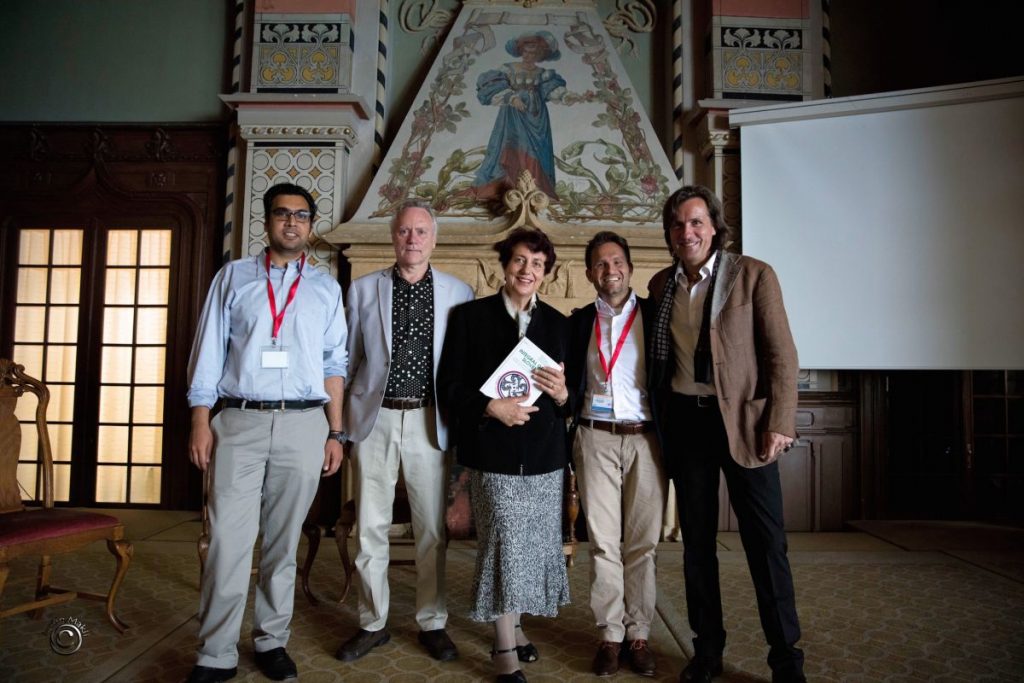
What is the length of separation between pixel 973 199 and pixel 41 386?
5.26 metres

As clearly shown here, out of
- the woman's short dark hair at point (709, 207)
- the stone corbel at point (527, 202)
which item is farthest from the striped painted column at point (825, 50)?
the woman's short dark hair at point (709, 207)

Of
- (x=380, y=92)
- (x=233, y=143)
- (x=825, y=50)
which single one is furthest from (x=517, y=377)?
(x=825, y=50)

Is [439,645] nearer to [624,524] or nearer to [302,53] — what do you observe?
[624,524]

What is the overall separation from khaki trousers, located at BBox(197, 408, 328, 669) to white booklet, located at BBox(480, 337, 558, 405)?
670mm

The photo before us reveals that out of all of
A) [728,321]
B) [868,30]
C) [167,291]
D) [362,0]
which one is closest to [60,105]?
[167,291]

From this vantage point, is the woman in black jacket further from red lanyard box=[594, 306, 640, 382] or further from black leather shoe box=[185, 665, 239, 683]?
black leather shoe box=[185, 665, 239, 683]

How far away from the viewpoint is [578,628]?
2.50 m

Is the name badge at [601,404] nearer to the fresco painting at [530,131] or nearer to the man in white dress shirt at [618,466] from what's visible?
the man in white dress shirt at [618,466]

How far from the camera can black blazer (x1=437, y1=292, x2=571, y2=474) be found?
6.57 feet

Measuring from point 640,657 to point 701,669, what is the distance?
20cm

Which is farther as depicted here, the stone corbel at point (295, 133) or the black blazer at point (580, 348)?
the stone corbel at point (295, 133)

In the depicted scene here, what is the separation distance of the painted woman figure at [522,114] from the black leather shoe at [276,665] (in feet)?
10.2

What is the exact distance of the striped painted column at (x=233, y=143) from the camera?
4.46 meters

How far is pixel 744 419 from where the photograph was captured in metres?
1.95
